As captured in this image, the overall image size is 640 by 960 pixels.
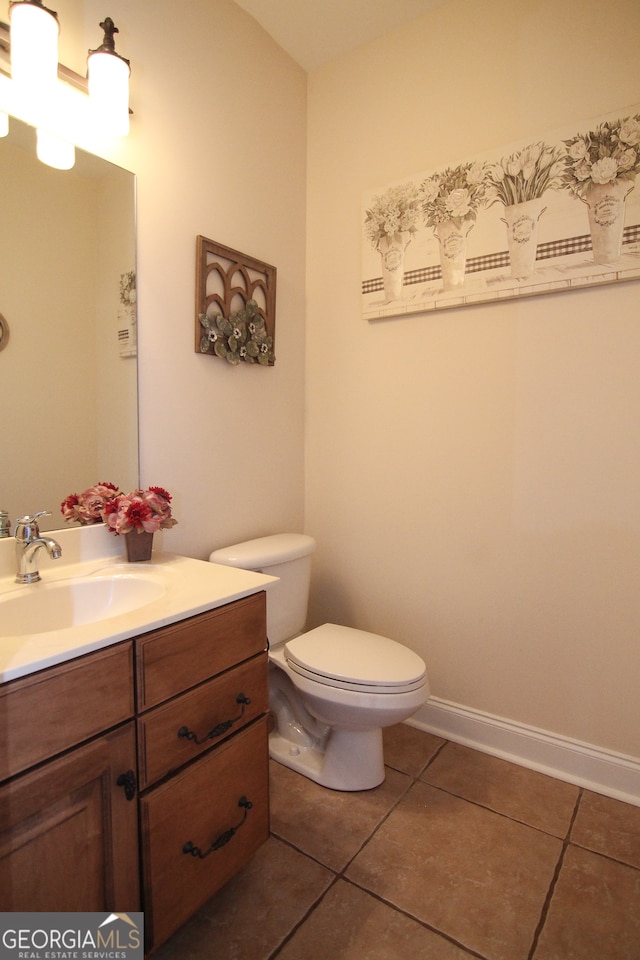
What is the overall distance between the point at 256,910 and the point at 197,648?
71 centimetres

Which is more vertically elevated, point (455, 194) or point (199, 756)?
point (455, 194)

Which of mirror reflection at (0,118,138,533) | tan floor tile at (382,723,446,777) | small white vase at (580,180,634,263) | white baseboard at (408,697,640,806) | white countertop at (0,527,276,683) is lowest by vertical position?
Answer: tan floor tile at (382,723,446,777)

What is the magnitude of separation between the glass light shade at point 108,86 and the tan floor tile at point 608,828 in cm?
236

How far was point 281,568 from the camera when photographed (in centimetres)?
174

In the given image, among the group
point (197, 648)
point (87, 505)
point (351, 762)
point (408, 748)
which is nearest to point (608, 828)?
point (408, 748)

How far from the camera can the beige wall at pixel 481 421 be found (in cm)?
154

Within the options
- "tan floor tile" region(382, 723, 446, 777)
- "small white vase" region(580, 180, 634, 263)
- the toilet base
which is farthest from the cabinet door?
"small white vase" region(580, 180, 634, 263)

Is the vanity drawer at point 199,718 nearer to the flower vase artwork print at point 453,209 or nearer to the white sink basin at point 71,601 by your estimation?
the white sink basin at point 71,601

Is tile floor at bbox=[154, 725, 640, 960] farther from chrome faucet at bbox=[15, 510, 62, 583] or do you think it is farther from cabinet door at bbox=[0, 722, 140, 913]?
chrome faucet at bbox=[15, 510, 62, 583]

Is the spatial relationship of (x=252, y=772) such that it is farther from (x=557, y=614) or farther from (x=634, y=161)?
(x=634, y=161)

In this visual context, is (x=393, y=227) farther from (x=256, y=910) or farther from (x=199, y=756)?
A: (x=256, y=910)

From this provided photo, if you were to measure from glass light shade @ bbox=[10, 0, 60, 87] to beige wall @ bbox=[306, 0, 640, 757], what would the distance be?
1162mm

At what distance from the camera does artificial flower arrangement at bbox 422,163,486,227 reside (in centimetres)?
169

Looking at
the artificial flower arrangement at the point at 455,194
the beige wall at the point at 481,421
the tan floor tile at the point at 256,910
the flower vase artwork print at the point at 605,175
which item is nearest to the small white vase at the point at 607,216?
the flower vase artwork print at the point at 605,175
